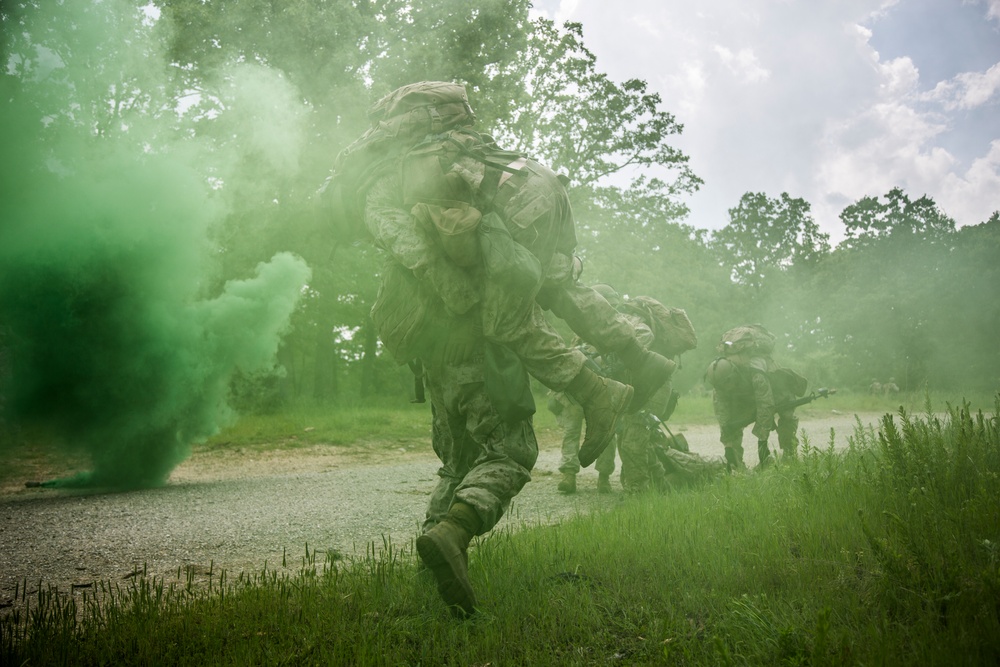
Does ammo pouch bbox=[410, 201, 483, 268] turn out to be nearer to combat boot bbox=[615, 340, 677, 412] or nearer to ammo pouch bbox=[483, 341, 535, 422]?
ammo pouch bbox=[483, 341, 535, 422]

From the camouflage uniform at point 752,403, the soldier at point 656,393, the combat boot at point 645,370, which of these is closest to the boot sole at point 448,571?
the combat boot at point 645,370

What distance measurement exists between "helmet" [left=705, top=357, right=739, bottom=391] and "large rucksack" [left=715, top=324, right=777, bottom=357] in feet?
0.56

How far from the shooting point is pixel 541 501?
697 cm

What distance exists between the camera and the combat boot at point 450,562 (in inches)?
107

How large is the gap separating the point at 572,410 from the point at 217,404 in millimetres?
4418

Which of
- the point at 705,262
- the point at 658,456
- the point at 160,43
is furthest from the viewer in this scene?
the point at 705,262

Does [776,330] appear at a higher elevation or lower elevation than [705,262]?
lower

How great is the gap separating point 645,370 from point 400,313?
5.18 feet

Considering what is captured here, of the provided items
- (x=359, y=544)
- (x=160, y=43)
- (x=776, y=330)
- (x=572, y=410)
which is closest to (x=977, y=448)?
(x=359, y=544)

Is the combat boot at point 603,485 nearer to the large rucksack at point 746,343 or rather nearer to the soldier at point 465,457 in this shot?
the large rucksack at point 746,343

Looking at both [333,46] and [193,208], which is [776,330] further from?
[193,208]

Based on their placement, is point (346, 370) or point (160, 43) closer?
point (160, 43)

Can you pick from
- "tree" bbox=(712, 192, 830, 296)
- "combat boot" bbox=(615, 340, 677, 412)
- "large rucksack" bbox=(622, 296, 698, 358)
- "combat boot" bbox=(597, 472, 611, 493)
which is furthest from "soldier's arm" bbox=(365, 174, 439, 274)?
"tree" bbox=(712, 192, 830, 296)

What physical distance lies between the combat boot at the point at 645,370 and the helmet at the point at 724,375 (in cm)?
507
